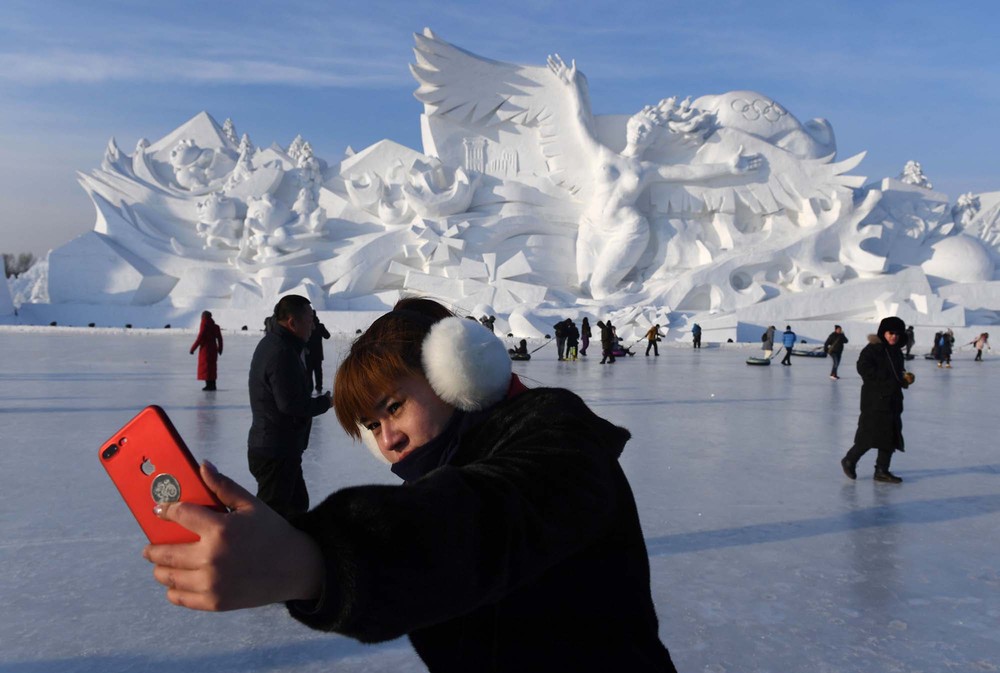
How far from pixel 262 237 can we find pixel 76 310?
5.18m

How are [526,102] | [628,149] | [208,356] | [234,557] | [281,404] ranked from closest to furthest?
[234,557] < [281,404] < [208,356] < [628,149] < [526,102]

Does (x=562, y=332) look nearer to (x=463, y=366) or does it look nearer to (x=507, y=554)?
(x=463, y=366)

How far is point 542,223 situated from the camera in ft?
78.8

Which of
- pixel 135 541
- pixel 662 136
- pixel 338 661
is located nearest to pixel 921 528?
pixel 338 661

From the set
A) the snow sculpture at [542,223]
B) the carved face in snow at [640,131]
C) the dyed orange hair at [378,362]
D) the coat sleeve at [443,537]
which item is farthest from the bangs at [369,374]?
the carved face in snow at [640,131]

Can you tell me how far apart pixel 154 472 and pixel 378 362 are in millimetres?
311

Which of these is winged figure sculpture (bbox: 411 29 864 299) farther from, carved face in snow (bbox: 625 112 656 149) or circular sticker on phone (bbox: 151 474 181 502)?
circular sticker on phone (bbox: 151 474 181 502)

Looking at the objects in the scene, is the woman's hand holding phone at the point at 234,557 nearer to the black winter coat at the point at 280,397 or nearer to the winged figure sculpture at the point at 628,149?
the black winter coat at the point at 280,397

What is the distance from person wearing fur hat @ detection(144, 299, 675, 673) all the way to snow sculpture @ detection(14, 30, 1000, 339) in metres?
20.6

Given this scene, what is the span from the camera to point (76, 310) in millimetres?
22812

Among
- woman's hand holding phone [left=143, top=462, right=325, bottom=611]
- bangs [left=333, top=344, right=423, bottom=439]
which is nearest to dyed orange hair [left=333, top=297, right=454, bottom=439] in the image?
bangs [left=333, top=344, right=423, bottom=439]

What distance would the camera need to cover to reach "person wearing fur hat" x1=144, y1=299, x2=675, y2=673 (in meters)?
0.69

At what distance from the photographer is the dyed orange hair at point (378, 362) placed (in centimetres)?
100

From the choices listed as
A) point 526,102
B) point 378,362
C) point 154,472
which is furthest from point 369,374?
point 526,102
